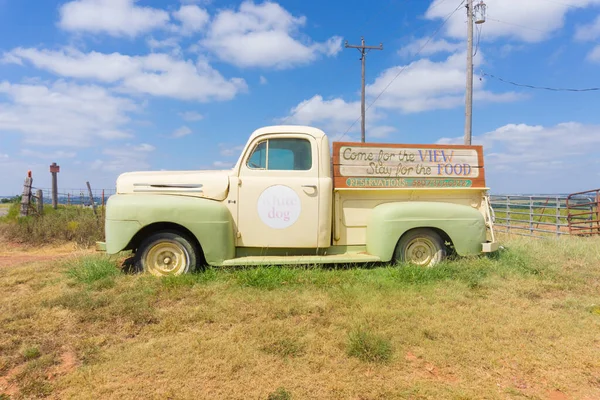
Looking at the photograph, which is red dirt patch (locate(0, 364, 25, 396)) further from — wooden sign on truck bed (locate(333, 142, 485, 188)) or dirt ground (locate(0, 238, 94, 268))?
dirt ground (locate(0, 238, 94, 268))

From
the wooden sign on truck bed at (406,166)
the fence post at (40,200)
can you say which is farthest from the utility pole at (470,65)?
the fence post at (40,200)

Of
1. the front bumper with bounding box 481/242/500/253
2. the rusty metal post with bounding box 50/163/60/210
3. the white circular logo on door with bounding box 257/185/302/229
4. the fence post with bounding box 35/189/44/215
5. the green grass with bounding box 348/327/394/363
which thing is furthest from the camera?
the rusty metal post with bounding box 50/163/60/210

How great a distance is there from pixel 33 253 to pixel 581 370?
398 inches

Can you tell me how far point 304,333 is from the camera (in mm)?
3457

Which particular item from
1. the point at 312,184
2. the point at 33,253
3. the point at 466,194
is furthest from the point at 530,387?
the point at 33,253

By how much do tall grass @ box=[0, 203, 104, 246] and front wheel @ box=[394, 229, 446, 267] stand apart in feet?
25.3

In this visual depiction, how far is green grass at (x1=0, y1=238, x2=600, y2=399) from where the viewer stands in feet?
8.84

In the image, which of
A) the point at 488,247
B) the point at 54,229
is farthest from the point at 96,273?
the point at 54,229

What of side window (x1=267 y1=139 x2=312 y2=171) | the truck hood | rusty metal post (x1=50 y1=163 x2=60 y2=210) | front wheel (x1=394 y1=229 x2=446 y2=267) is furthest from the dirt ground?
front wheel (x1=394 y1=229 x2=446 y2=267)

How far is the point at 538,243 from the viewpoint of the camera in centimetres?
797

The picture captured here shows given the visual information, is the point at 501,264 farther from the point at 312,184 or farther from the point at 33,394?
the point at 33,394

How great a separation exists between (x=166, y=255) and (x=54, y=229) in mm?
6574

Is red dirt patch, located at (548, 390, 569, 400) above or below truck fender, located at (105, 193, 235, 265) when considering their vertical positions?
below

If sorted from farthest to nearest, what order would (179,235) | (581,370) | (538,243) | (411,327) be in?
1. (538,243)
2. (179,235)
3. (411,327)
4. (581,370)
